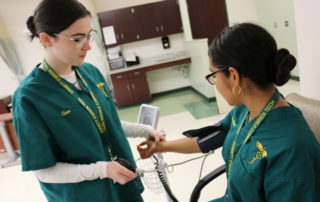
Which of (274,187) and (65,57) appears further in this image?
(65,57)

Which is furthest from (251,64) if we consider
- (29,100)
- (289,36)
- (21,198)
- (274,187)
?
(289,36)

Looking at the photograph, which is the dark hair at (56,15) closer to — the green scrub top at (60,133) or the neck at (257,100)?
the green scrub top at (60,133)

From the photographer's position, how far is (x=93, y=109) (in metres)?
1.08

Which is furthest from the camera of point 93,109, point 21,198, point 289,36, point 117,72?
point 117,72

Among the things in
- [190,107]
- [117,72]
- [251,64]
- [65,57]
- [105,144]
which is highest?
[65,57]

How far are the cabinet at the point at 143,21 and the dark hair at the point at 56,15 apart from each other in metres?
4.63

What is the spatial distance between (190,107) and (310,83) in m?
3.55

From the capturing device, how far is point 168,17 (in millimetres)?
5480

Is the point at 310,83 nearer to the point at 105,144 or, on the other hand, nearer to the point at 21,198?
the point at 105,144

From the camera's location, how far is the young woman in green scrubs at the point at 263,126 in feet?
2.50

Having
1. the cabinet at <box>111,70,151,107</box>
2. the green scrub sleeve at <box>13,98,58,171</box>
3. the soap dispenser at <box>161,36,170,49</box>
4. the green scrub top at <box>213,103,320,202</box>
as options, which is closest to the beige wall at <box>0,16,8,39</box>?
the cabinet at <box>111,70,151,107</box>

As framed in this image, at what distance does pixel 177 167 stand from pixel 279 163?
2070 mm

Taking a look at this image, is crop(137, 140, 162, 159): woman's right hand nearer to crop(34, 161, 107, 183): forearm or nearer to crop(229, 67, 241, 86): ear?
crop(34, 161, 107, 183): forearm

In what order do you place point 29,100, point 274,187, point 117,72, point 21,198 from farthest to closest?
1. point 117,72
2. point 21,198
3. point 29,100
4. point 274,187
